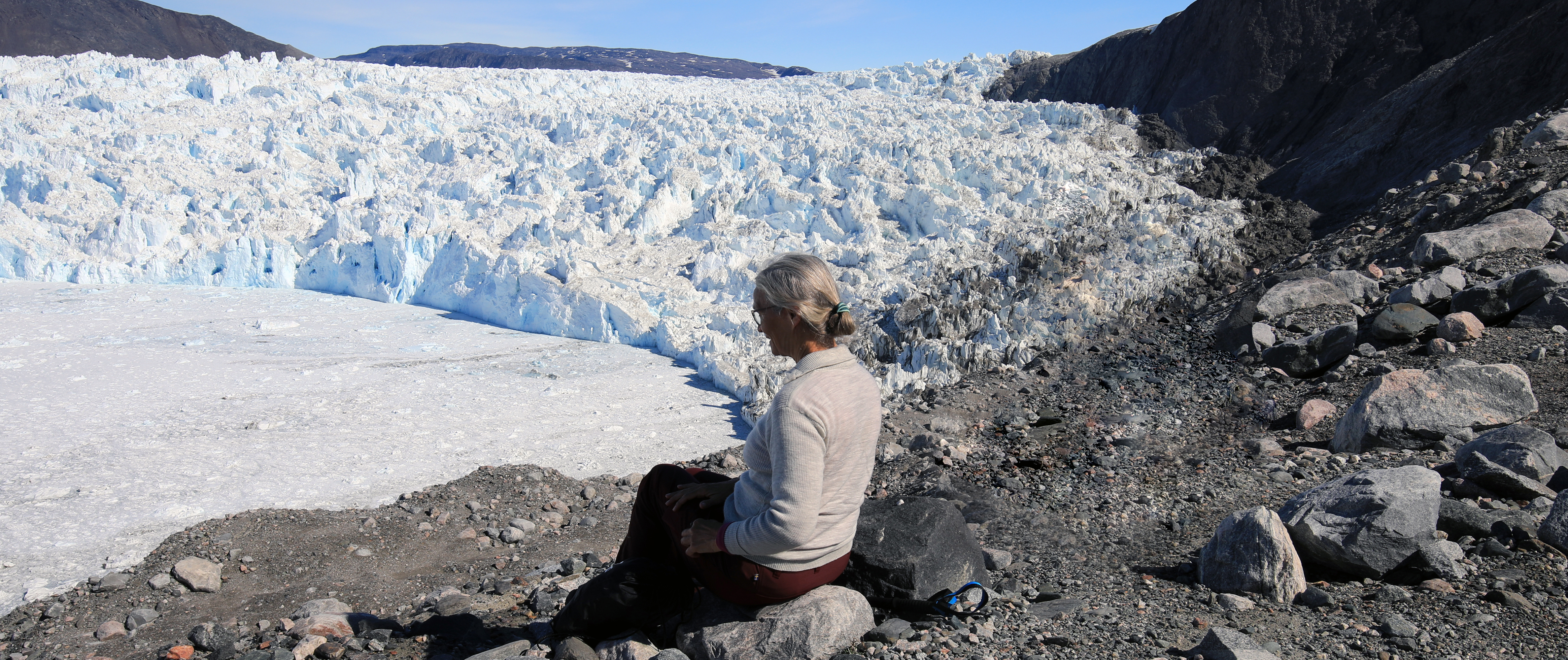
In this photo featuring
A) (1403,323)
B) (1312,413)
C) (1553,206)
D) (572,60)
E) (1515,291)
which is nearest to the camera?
(1312,413)

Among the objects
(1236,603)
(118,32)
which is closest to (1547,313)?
(1236,603)

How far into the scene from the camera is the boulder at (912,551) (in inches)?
81.0

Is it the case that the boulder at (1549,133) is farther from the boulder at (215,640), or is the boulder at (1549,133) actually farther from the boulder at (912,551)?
the boulder at (215,640)

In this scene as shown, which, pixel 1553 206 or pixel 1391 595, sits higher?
pixel 1553 206

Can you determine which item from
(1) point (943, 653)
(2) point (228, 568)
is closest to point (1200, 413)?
(1) point (943, 653)

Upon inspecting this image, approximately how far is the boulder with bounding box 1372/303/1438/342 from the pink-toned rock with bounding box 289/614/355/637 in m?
5.19

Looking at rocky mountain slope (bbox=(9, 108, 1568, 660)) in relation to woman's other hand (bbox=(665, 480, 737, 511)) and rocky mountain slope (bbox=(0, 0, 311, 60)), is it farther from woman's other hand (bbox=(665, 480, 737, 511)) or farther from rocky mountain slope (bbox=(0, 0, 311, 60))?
rocky mountain slope (bbox=(0, 0, 311, 60))

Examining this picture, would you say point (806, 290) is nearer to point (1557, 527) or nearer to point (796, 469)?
point (796, 469)

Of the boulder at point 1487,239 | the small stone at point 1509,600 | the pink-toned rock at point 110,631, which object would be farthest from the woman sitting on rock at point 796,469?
the boulder at point 1487,239

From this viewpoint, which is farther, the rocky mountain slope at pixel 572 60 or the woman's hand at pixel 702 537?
the rocky mountain slope at pixel 572 60

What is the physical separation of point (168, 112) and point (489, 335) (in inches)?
278

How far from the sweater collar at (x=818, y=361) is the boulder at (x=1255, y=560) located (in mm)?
1321

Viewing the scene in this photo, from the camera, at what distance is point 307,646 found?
229 centimetres

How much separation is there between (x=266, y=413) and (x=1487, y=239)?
8.46 m
